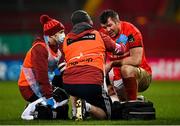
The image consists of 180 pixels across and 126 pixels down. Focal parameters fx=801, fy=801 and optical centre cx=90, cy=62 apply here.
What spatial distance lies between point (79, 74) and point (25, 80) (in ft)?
3.37

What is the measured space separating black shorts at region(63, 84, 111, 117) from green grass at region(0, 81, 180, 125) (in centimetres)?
32

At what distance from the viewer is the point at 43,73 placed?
433 inches

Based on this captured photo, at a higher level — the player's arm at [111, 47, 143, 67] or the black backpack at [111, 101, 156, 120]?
the player's arm at [111, 47, 143, 67]

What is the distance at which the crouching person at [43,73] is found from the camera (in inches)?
434

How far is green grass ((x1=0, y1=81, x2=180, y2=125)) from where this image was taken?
1032 centimetres

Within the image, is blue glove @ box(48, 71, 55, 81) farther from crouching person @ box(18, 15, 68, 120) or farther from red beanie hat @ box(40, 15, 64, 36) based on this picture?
red beanie hat @ box(40, 15, 64, 36)

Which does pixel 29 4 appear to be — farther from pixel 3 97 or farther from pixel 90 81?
pixel 90 81

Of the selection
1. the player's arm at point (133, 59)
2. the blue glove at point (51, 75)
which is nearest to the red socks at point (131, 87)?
the player's arm at point (133, 59)

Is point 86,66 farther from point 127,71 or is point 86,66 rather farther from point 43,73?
point 127,71

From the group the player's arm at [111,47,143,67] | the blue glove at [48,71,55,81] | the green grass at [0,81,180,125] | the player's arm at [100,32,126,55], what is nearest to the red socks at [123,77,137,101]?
the player's arm at [111,47,143,67]

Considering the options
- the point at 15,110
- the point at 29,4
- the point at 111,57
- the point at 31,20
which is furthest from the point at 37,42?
the point at 29,4

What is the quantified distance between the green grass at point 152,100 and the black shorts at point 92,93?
1.04ft

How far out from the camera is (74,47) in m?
10.7

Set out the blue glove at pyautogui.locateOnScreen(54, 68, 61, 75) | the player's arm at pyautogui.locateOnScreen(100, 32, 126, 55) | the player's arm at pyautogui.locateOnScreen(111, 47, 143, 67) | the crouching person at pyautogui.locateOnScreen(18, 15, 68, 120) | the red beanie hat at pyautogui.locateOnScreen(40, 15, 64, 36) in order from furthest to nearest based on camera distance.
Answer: the player's arm at pyautogui.locateOnScreen(111, 47, 143, 67), the blue glove at pyautogui.locateOnScreen(54, 68, 61, 75), the red beanie hat at pyautogui.locateOnScreen(40, 15, 64, 36), the crouching person at pyautogui.locateOnScreen(18, 15, 68, 120), the player's arm at pyautogui.locateOnScreen(100, 32, 126, 55)
